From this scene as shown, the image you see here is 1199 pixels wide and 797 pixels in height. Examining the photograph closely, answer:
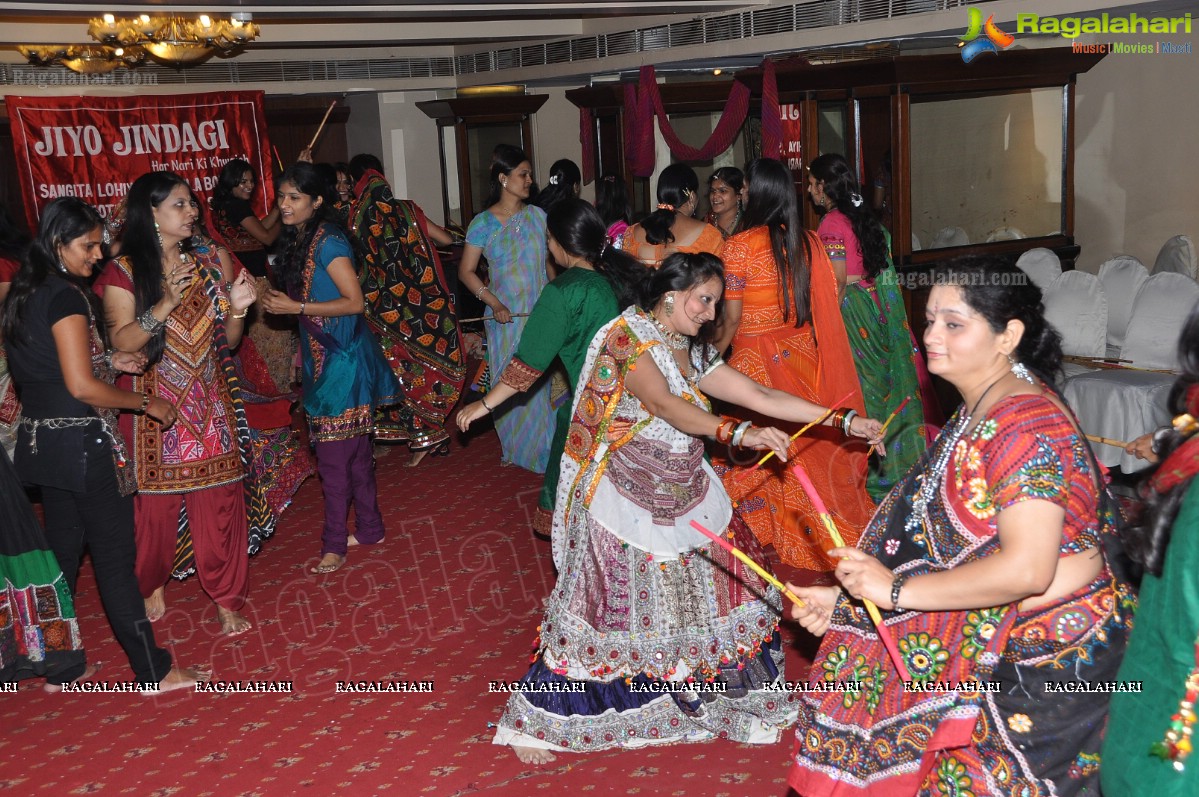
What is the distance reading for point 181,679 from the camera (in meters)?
3.35

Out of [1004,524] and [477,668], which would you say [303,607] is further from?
[1004,524]

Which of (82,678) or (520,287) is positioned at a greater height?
(520,287)

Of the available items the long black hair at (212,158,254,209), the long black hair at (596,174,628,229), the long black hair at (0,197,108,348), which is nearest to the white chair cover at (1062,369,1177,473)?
the long black hair at (596,174,628,229)

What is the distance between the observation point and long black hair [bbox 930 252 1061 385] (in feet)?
5.92

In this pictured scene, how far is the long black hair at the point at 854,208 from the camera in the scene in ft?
14.7

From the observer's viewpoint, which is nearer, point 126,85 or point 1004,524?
point 1004,524

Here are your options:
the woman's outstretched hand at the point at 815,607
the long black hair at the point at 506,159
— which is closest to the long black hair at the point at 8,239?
the long black hair at the point at 506,159

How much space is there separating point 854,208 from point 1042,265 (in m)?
1.70

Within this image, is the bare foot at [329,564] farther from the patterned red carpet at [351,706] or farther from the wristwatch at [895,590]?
the wristwatch at [895,590]

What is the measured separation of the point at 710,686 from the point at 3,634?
2035mm

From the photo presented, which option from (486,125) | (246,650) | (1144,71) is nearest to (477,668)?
(246,650)

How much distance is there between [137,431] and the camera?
3.42m

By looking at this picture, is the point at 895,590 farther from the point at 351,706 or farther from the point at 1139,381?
the point at 1139,381

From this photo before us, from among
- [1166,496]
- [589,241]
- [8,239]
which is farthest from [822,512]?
[8,239]
